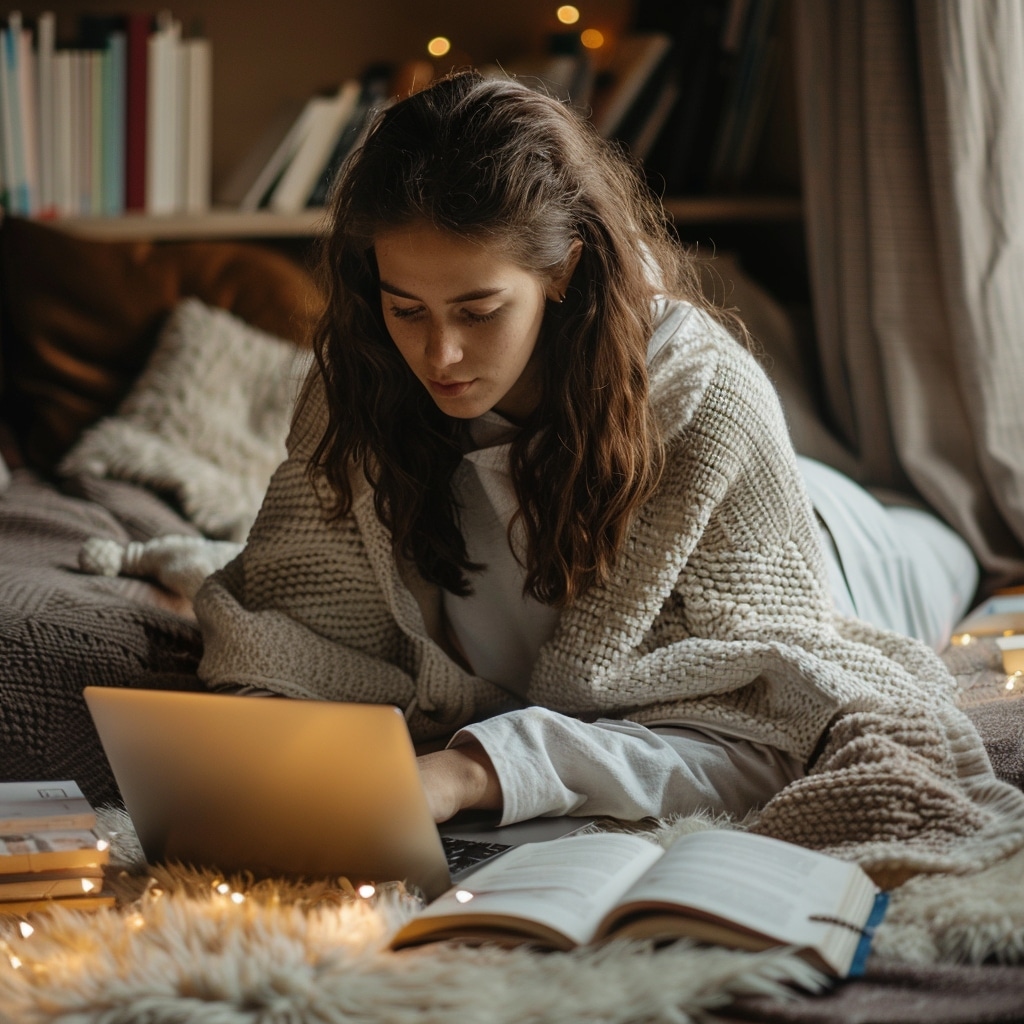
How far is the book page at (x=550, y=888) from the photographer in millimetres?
847

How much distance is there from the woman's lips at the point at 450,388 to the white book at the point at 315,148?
4.45ft

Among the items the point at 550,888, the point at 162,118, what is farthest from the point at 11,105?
the point at 550,888

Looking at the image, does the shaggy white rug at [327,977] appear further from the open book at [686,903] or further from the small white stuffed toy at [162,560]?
the small white stuffed toy at [162,560]

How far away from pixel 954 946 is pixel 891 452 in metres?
1.37

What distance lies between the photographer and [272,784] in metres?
0.96

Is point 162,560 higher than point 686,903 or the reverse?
the reverse

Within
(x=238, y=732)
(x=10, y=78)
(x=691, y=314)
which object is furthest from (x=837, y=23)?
(x=238, y=732)

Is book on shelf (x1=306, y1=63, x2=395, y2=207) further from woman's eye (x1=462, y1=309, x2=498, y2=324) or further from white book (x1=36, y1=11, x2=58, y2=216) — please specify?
woman's eye (x1=462, y1=309, x2=498, y2=324)

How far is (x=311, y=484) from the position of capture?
1370mm

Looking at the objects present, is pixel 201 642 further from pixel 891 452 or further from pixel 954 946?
pixel 891 452

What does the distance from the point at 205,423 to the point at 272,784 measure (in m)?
1.16

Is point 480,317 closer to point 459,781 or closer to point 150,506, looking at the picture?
point 459,781

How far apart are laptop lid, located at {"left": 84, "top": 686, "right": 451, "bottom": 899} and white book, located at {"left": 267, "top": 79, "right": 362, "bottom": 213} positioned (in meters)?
1.59

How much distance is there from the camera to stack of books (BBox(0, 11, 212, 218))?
2193 mm
